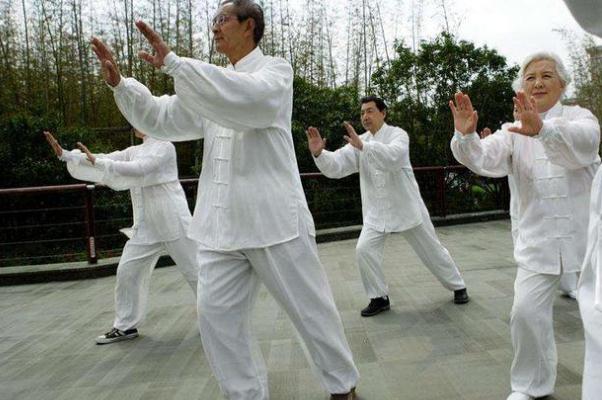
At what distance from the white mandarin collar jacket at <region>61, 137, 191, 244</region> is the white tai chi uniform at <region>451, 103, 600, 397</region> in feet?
7.69

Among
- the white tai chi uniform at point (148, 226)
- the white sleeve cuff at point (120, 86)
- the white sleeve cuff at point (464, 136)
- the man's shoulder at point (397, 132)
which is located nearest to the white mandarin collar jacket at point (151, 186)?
the white tai chi uniform at point (148, 226)

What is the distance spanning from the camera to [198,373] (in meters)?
3.27

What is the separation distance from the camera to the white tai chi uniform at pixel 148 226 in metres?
4.17

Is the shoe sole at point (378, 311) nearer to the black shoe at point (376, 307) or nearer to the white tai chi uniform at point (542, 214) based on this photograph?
the black shoe at point (376, 307)

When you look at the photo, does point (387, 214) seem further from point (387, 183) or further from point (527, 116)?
point (527, 116)

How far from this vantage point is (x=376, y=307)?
14.3ft

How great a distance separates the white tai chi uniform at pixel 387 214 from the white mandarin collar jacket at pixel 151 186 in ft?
3.98

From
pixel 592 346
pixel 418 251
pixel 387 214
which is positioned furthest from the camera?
pixel 418 251

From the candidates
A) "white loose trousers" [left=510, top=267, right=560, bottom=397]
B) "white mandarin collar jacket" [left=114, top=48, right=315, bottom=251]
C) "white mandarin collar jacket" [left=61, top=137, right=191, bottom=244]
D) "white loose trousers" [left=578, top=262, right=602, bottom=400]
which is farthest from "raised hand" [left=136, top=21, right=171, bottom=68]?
"white mandarin collar jacket" [left=61, top=137, right=191, bottom=244]

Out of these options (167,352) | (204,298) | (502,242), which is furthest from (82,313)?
(502,242)

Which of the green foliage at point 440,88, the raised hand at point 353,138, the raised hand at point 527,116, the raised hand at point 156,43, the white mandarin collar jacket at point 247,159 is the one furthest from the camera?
the green foliage at point 440,88

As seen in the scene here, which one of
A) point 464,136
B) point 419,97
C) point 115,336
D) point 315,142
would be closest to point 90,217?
point 115,336

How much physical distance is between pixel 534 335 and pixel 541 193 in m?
0.67

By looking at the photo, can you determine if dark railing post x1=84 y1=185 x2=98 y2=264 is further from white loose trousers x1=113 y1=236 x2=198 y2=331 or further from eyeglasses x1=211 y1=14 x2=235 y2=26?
eyeglasses x1=211 y1=14 x2=235 y2=26
